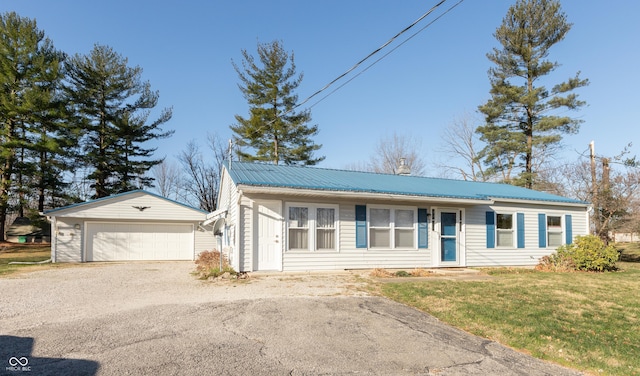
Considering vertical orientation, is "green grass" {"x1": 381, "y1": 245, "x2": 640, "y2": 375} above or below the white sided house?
below

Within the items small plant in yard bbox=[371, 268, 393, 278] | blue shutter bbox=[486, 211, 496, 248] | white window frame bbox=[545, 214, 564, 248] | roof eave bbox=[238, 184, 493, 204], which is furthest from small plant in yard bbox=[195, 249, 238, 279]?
white window frame bbox=[545, 214, 564, 248]

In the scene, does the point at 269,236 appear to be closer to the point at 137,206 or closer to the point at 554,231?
the point at 137,206

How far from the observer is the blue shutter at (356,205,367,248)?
39.0 ft

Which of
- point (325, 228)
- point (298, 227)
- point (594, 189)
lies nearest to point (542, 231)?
point (325, 228)

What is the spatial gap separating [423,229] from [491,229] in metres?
3.15

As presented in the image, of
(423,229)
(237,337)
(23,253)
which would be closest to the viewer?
(237,337)

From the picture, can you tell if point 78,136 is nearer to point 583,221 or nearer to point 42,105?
point 42,105

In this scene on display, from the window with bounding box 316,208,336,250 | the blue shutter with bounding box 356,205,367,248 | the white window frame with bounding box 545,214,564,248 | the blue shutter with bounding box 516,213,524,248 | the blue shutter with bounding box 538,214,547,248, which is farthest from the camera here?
the white window frame with bounding box 545,214,564,248

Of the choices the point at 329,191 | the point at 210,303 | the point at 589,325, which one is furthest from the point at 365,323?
the point at 329,191

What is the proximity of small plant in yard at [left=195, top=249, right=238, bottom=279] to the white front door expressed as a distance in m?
0.94

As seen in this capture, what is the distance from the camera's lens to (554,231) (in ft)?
49.9

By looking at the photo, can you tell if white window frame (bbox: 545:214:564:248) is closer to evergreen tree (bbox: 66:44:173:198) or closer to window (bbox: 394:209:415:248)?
window (bbox: 394:209:415:248)

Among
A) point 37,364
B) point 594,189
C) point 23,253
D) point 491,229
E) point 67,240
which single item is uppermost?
point 594,189

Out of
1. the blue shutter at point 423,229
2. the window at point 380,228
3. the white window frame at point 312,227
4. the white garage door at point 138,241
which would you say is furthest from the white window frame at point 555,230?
the white garage door at point 138,241
